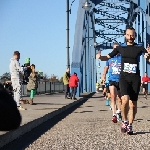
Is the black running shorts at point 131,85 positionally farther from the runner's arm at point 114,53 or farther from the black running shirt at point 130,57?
the runner's arm at point 114,53

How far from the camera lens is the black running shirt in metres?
7.36

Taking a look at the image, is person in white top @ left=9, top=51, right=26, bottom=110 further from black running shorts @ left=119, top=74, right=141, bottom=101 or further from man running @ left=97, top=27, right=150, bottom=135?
black running shorts @ left=119, top=74, right=141, bottom=101

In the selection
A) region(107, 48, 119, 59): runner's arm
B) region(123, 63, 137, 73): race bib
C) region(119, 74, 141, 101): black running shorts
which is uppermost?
region(107, 48, 119, 59): runner's arm

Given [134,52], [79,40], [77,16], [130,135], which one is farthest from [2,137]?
[77,16]

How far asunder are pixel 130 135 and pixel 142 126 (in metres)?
1.53

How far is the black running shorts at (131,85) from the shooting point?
7250 millimetres

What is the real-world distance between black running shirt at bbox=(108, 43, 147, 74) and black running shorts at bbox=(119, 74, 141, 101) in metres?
0.09

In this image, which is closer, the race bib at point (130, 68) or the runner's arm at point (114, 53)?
the race bib at point (130, 68)

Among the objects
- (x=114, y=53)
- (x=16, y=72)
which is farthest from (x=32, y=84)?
(x=114, y=53)

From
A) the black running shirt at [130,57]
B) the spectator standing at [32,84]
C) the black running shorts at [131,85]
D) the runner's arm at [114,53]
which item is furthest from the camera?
the spectator standing at [32,84]

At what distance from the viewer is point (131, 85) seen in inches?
286

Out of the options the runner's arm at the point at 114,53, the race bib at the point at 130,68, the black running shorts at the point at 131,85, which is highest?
the runner's arm at the point at 114,53

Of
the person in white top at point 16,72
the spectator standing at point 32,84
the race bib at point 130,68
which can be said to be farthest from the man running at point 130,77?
the spectator standing at point 32,84

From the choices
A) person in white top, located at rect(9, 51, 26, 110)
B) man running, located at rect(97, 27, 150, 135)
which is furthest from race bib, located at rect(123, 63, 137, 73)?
person in white top, located at rect(9, 51, 26, 110)
